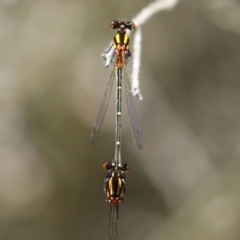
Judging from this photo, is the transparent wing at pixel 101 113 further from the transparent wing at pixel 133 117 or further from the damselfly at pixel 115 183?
the damselfly at pixel 115 183

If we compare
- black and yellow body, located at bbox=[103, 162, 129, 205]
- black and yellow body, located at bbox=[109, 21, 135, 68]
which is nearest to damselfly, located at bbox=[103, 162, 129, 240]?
black and yellow body, located at bbox=[103, 162, 129, 205]

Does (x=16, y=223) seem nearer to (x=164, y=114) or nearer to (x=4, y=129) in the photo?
(x=4, y=129)

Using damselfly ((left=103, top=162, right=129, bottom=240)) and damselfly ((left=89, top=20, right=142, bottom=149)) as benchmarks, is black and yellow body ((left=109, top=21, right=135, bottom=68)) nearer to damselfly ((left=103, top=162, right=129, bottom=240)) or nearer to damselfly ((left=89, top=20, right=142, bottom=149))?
damselfly ((left=89, top=20, right=142, bottom=149))

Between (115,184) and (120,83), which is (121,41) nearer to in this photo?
(120,83)

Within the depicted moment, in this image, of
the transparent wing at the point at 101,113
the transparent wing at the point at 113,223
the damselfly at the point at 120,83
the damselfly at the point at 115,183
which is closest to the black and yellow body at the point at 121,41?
the damselfly at the point at 120,83

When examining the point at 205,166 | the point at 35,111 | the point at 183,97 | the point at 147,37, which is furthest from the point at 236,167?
the point at 35,111

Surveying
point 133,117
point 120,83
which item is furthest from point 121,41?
point 133,117
